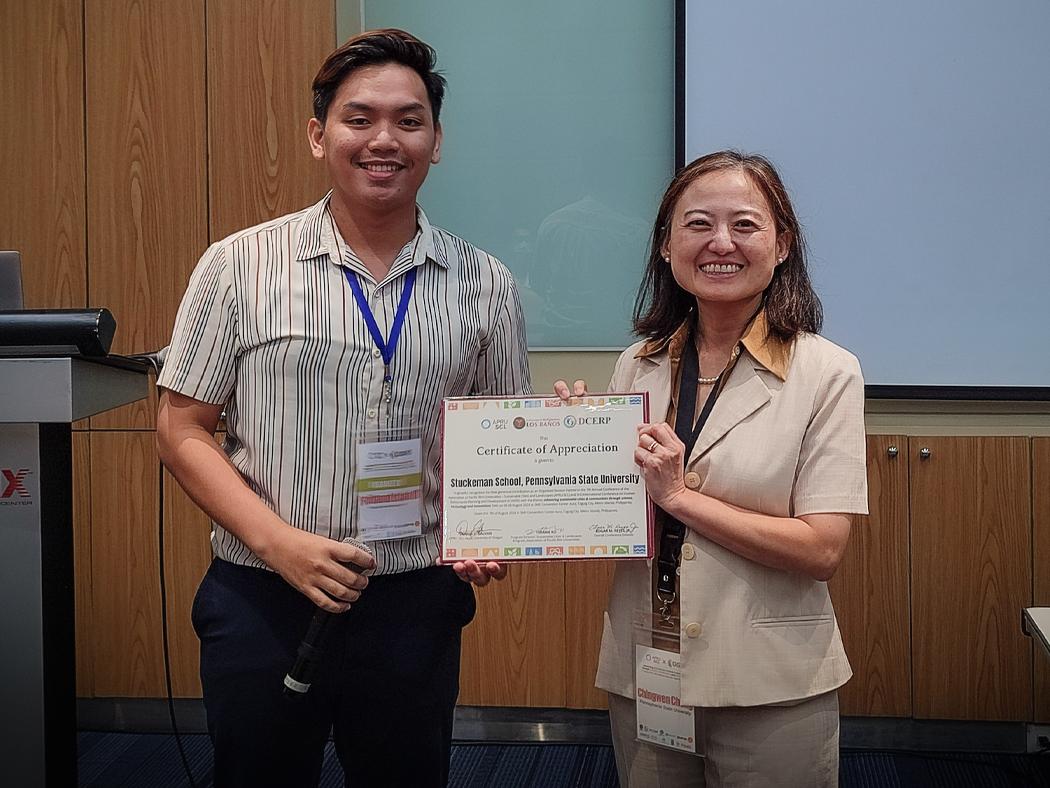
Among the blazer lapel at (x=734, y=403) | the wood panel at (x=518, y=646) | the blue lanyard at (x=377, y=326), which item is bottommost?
the wood panel at (x=518, y=646)

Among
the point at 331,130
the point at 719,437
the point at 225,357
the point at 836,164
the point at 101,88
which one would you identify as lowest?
the point at 719,437

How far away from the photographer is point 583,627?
327 cm

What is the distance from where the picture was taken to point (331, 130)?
1656 millimetres

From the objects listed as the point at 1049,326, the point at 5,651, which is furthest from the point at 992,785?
the point at 5,651

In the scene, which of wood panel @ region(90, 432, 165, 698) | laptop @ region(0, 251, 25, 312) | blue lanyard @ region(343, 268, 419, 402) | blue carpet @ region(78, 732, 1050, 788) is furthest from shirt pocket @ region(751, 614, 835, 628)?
wood panel @ region(90, 432, 165, 698)

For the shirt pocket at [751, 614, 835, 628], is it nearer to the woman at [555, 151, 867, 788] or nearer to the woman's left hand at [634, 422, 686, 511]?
the woman at [555, 151, 867, 788]

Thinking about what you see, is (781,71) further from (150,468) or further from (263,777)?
(263,777)

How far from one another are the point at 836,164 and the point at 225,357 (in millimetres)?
2189

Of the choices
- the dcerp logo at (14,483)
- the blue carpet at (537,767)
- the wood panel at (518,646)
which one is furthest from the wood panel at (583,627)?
the dcerp logo at (14,483)
